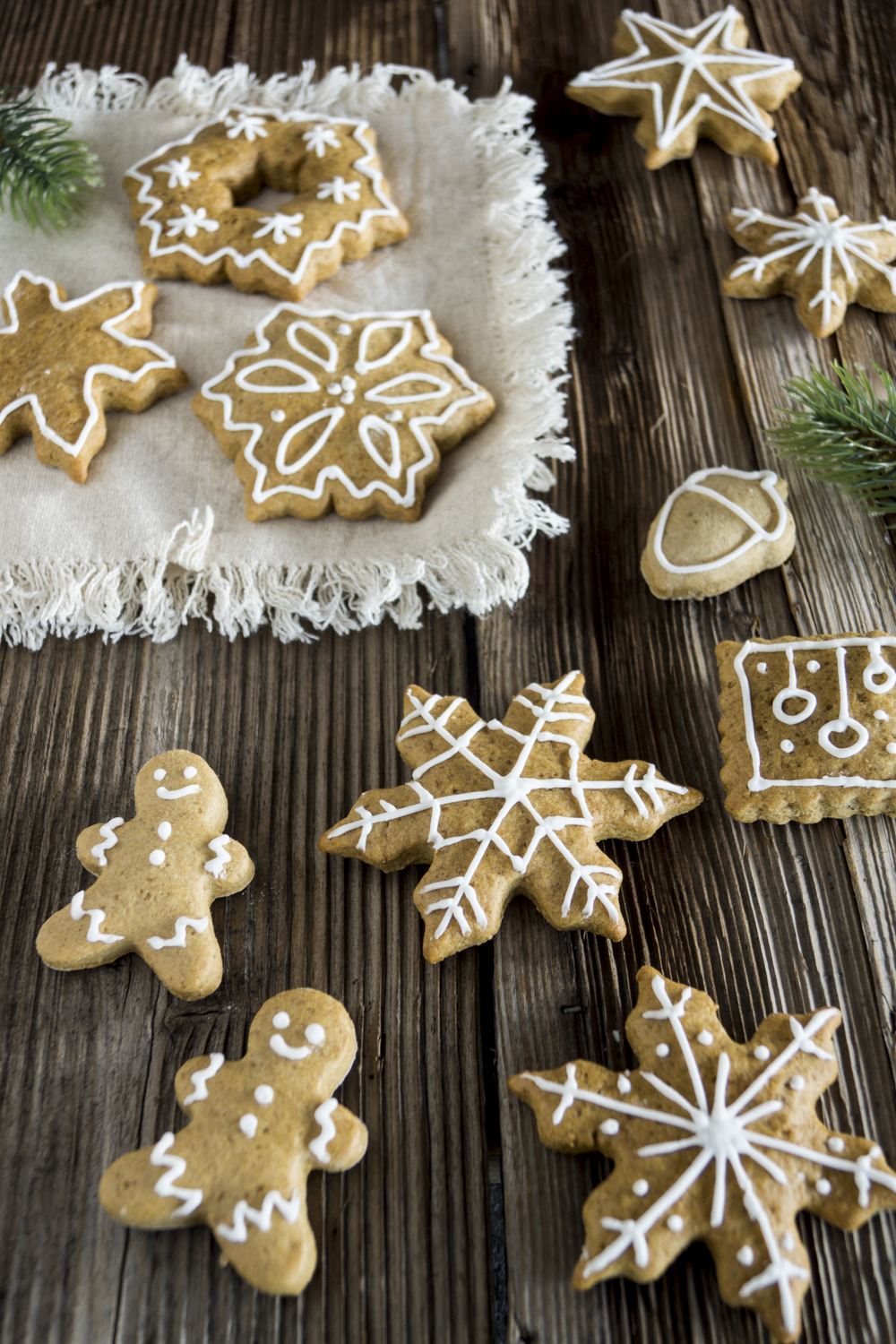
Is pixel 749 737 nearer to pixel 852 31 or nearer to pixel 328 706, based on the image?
pixel 328 706

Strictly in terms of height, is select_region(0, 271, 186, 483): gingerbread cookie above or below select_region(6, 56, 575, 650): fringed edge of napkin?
above

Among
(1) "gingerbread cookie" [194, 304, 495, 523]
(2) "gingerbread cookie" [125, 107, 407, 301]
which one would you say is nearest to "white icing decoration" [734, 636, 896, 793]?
(1) "gingerbread cookie" [194, 304, 495, 523]

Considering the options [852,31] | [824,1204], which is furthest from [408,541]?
[852,31]

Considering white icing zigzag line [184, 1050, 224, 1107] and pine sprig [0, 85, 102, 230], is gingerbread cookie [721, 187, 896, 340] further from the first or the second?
white icing zigzag line [184, 1050, 224, 1107]

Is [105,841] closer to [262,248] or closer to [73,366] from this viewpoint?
[73,366]

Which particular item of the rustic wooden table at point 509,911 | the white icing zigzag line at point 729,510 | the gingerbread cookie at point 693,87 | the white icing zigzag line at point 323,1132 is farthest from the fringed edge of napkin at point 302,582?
the white icing zigzag line at point 323,1132

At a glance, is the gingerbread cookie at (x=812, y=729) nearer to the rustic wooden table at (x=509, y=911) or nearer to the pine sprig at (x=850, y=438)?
the rustic wooden table at (x=509, y=911)
